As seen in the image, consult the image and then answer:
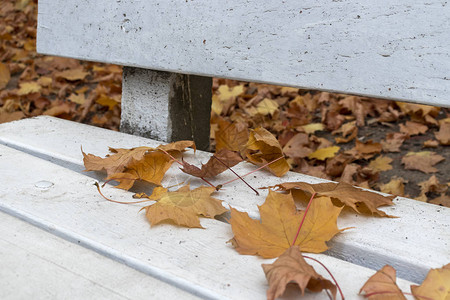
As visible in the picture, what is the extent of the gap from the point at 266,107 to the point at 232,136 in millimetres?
1173

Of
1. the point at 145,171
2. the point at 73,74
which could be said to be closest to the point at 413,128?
the point at 145,171

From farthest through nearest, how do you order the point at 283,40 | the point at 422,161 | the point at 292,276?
the point at 422,161 < the point at 283,40 < the point at 292,276

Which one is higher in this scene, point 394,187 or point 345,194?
point 345,194

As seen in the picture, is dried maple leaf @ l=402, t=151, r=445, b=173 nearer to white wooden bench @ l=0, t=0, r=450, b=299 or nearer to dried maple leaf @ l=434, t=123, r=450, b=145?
dried maple leaf @ l=434, t=123, r=450, b=145

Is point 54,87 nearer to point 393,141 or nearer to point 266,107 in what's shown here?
point 266,107

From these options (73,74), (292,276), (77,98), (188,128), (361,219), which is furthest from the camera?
(73,74)

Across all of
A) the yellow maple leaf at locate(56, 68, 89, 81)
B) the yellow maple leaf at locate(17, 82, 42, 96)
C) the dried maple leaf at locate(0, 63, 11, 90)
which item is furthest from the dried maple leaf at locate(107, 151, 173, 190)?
the dried maple leaf at locate(0, 63, 11, 90)

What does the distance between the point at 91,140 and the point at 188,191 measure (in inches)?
18.9

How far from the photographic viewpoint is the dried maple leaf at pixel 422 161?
1.75 metres

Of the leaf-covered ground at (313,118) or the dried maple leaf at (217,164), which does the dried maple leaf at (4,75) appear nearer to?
the leaf-covered ground at (313,118)

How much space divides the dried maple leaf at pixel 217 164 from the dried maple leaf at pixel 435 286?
0.46m

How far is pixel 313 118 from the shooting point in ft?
7.70

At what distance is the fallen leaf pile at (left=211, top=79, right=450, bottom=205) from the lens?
5.60ft

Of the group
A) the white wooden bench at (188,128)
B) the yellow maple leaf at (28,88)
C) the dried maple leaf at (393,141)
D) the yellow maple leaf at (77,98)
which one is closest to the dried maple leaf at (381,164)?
the dried maple leaf at (393,141)
